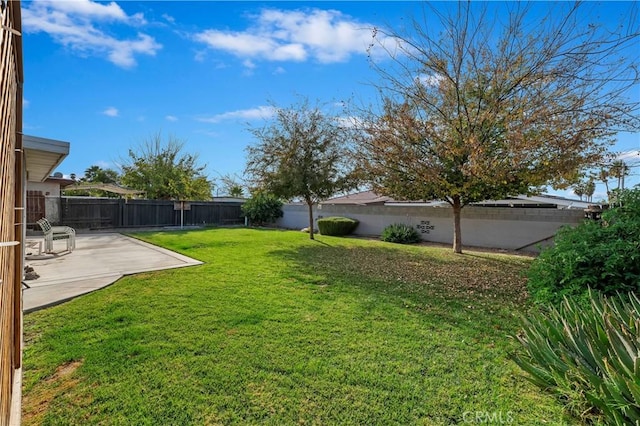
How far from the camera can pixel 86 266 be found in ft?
24.0

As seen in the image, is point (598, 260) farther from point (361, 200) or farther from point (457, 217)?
point (361, 200)

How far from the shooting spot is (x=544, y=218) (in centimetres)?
1038

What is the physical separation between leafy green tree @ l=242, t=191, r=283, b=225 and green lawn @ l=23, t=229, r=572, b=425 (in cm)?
1369

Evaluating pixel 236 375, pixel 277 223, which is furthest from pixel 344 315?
pixel 277 223

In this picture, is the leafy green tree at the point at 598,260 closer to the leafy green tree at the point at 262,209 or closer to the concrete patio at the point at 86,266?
the concrete patio at the point at 86,266

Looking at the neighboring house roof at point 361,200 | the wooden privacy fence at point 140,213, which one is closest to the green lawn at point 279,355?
the wooden privacy fence at point 140,213

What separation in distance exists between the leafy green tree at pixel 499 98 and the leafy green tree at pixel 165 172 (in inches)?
671

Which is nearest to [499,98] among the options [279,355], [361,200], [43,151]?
[279,355]

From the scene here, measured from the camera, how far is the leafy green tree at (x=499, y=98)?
6531 millimetres

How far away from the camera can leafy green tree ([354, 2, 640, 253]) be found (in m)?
6.53

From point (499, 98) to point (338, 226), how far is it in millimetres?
9585

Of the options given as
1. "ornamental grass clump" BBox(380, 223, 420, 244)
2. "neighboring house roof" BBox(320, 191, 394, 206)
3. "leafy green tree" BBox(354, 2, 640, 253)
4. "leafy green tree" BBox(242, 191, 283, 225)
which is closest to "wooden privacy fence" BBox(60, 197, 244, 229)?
"leafy green tree" BBox(242, 191, 283, 225)

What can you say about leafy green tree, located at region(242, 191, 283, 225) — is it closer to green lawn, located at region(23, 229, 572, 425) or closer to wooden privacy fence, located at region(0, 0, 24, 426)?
green lawn, located at region(23, 229, 572, 425)

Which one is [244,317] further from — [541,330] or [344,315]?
[541,330]
